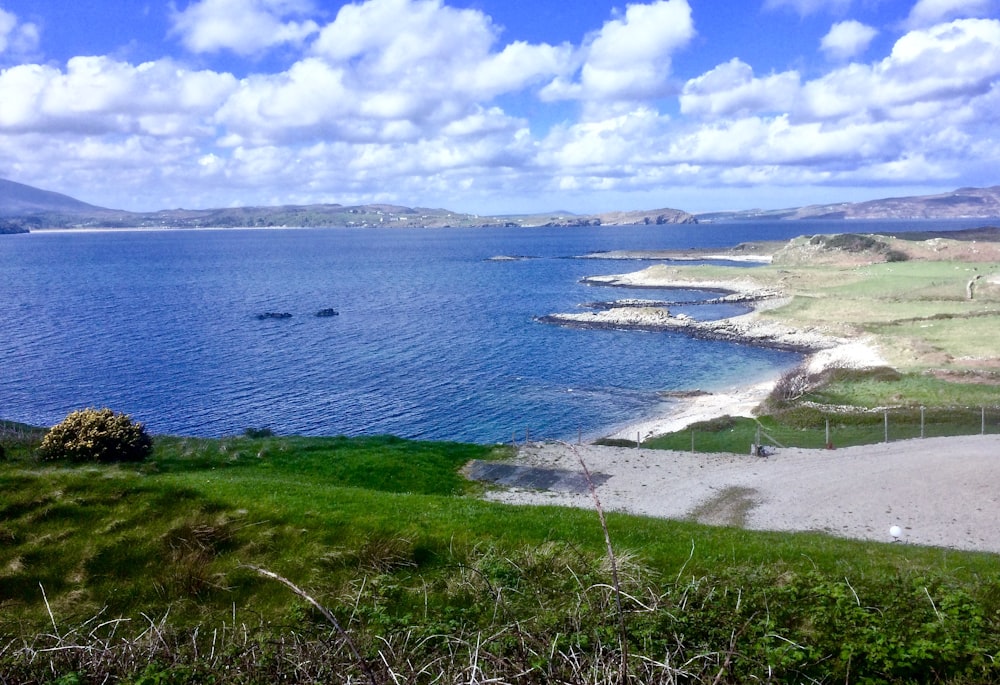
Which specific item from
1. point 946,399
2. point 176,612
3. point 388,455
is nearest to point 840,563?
point 176,612

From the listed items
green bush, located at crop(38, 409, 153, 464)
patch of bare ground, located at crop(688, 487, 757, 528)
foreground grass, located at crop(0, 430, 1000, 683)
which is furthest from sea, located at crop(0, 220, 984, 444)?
foreground grass, located at crop(0, 430, 1000, 683)

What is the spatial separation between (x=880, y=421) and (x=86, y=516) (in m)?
32.9

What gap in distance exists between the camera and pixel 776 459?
87.0 feet

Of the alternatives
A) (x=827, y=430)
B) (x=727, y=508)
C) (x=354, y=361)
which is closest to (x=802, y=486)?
(x=727, y=508)

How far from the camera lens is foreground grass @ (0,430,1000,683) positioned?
290 inches

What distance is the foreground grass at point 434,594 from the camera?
738 cm

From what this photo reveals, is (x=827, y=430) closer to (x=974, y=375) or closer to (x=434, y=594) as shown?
(x=974, y=375)

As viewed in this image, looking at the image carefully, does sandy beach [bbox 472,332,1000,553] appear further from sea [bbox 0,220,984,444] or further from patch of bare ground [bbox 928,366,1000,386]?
patch of bare ground [bbox 928,366,1000,386]

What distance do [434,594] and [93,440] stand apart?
13.8m

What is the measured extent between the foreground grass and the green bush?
259 cm

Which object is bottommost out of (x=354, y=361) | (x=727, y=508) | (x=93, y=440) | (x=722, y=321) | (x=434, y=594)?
(x=354, y=361)

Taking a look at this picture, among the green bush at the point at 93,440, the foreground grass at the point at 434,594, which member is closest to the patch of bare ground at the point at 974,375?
the foreground grass at the point at 434,594

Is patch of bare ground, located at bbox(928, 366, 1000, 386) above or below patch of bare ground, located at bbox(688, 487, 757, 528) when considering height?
below

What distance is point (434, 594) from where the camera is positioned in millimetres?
10688
